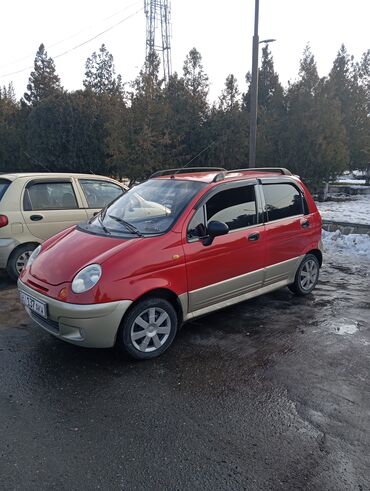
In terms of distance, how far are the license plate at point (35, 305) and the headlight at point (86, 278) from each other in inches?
14.8

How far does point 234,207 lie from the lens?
15.2 feet

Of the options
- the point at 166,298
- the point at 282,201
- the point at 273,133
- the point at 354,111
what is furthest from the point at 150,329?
the point at 354,111

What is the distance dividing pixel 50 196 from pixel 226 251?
3.48 meters

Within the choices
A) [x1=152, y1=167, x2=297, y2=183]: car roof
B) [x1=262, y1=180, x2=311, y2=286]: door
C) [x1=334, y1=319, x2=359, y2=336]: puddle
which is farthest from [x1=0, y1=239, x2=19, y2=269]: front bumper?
[x1=334, y1=319, x2=359, y2=336]: puddle

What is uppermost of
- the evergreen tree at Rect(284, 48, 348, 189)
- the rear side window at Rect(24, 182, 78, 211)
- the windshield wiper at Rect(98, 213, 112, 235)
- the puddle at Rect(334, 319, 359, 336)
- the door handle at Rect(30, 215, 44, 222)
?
the evergreen tree at Rect(284, 48, 348, 189)

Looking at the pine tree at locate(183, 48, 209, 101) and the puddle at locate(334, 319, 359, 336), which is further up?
the pine tree at locate(183, 48, 209, 101)

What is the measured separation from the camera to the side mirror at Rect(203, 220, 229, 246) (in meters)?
4.14

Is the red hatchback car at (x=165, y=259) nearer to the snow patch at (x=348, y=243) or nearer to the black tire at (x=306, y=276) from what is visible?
the black tire at (x=306, y=276)

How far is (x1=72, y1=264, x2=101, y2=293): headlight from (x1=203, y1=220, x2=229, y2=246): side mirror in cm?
Answer: 116

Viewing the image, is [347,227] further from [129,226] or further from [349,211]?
[129,226]

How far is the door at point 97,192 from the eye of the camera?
6.92 m

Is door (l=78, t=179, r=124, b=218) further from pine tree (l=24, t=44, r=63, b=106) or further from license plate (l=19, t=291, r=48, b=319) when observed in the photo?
pine tree (l=24, t=44, r=63, b=106)

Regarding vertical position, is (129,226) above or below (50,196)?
below

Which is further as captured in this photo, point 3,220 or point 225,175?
point 3,220
